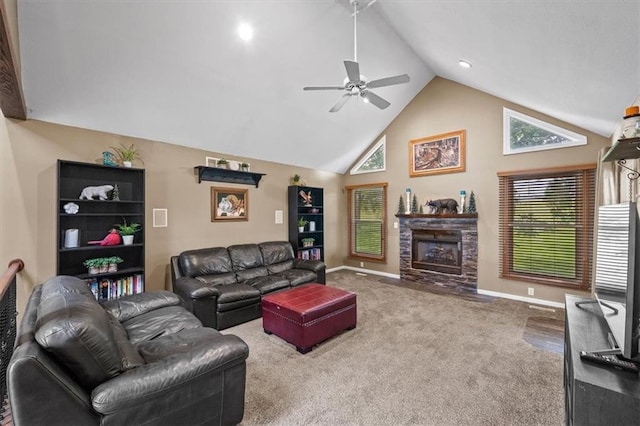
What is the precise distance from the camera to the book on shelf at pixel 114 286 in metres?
3.45

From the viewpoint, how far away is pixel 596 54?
2348 mm

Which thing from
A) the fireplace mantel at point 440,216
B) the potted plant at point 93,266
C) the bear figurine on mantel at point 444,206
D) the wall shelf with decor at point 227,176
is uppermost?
the wall shelf with decor at point 227,176

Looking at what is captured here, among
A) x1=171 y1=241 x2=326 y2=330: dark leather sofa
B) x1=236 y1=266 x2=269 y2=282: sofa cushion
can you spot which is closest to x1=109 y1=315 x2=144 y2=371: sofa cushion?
x1=171 y1=241 x2=326 y2=330: dark leather sofa

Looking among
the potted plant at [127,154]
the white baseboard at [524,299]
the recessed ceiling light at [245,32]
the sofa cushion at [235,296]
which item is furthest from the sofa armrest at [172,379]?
the white baseboard at [524,299]

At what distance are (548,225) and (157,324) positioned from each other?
5.61 m

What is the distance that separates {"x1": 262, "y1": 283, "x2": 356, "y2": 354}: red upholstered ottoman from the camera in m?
2.91

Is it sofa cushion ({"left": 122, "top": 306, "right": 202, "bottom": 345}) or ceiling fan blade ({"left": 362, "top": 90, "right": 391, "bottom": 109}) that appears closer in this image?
sofa cushion ({"left": 122, "top": 306, "right": 202, "bottom": 345})

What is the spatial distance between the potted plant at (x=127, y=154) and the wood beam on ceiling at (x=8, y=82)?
0.93 meters

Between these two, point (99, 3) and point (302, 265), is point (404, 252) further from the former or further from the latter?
point (99, 3)

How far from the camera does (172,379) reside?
1.53 meters

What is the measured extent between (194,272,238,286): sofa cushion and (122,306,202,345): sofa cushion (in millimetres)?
1030

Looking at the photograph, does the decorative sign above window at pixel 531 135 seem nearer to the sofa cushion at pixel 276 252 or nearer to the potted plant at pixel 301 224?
Result: the potted plant at pixel 301 224

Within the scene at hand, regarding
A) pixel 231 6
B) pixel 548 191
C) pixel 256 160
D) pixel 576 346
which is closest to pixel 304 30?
pixel 231 6

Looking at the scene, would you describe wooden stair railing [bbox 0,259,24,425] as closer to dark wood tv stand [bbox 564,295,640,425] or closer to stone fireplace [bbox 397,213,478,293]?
dark wood tv stand [bbox 564,295,640,425]
